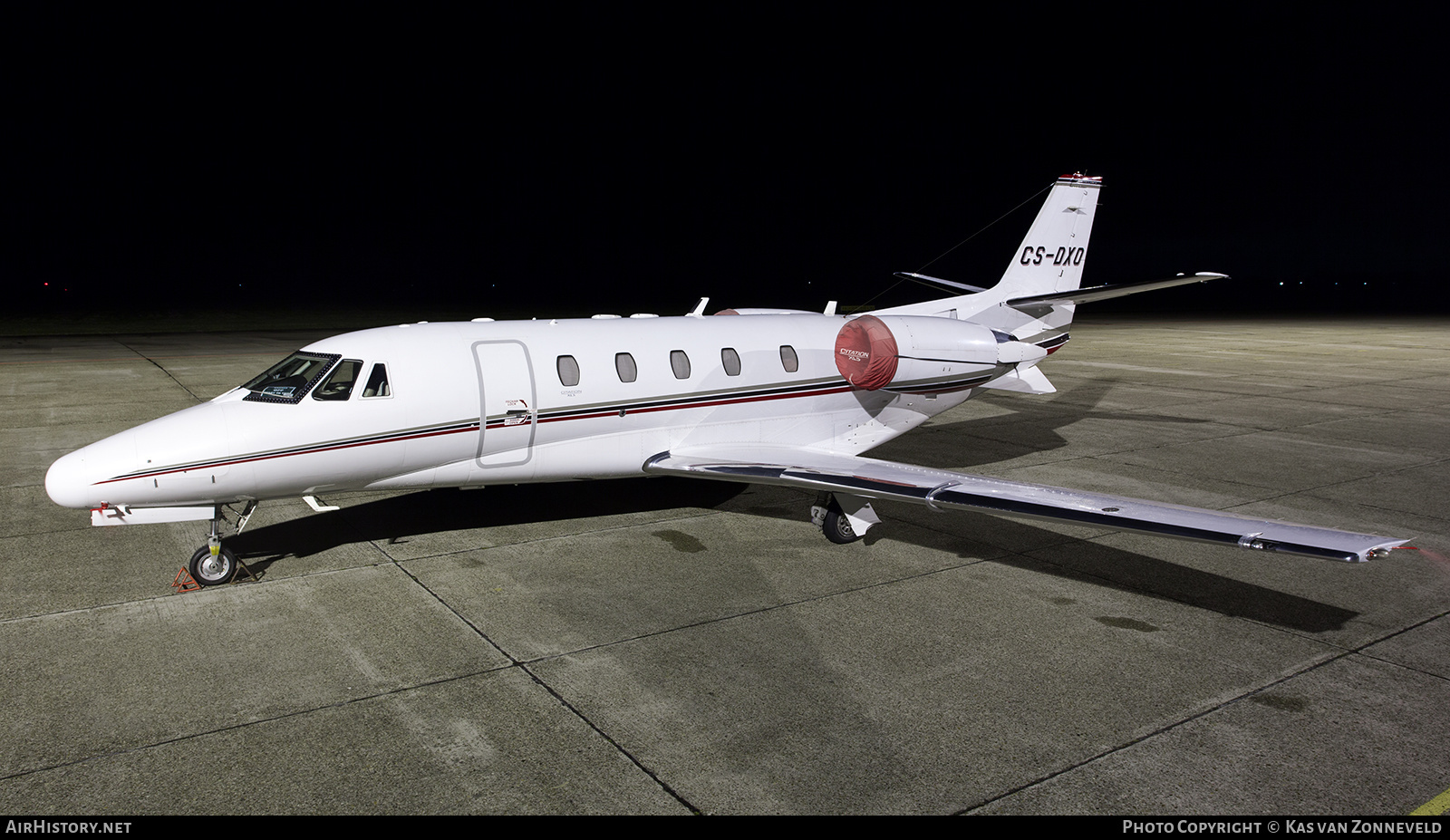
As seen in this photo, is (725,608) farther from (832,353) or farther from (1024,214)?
(1024,214)

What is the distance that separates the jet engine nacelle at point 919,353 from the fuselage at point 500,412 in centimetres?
14

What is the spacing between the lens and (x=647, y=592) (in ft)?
29.8

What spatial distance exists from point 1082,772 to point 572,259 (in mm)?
112132

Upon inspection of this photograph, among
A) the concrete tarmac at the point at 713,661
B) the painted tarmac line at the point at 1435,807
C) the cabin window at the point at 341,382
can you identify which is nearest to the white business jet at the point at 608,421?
the cabin window at the point at 341,382

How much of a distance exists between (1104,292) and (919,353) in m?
3.11

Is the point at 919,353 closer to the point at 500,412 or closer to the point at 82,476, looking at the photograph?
the point at 500,412

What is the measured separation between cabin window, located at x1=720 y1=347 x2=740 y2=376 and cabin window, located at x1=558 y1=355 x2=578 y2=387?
6.54 ft

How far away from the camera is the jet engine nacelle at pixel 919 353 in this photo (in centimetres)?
1227

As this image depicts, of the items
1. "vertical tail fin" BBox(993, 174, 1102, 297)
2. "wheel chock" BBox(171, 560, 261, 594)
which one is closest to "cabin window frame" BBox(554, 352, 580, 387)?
"wheel chock" BBox(171, 560, 261, 594)

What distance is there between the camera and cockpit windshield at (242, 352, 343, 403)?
920 cm

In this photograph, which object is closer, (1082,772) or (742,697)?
(1082,772)

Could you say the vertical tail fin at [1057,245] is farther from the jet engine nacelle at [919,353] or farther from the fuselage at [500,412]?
the fuselage at [500,412]

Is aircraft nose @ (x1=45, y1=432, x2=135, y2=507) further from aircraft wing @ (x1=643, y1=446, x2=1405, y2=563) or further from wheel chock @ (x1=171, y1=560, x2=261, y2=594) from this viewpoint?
aircraft wing @ (x1=643, y1=446, x2=1405, y2=563)
